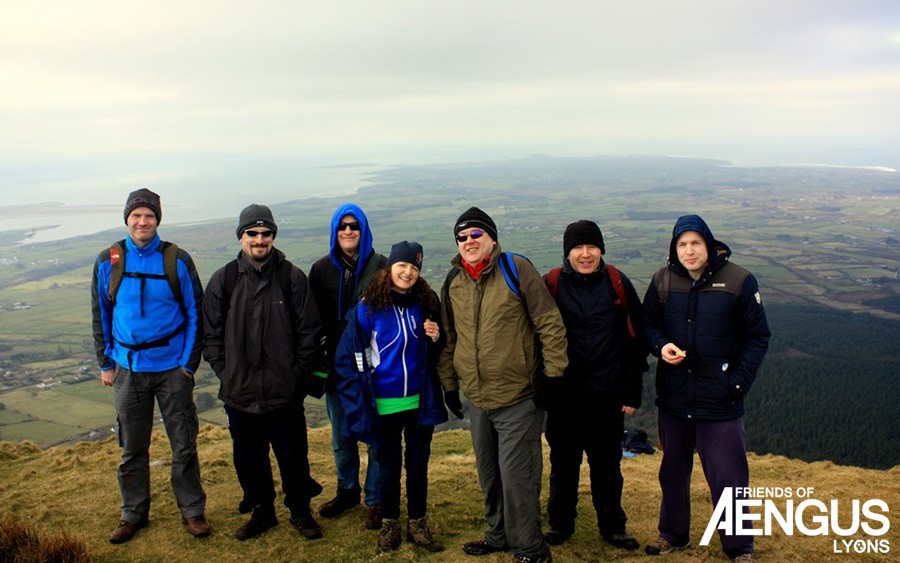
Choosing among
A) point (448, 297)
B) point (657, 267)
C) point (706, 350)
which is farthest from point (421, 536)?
point (657, 267)

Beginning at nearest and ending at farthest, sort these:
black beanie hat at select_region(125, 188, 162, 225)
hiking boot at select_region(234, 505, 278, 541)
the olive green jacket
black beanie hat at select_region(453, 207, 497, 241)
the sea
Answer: the olive green jacket < black beanie hat at select_region(453, 207, 497, 241) < black beanie hat at select_region(125, 188, 162, 225) < hiking boot at select_region(234, 505, 278, 541) < the sea

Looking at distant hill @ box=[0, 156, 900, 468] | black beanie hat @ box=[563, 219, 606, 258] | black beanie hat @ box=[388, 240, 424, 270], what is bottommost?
distant hill @ box=[0, 156, 900, 468]

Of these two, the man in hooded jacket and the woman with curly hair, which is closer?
the woman with curly hair

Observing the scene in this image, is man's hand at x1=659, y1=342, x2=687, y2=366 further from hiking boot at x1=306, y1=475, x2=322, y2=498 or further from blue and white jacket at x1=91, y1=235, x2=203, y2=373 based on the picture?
blue and white jacket at x1=91, y1=235, x2=203, y2=373

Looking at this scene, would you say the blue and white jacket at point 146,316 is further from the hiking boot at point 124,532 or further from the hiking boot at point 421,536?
the hiking boot at point 421,536

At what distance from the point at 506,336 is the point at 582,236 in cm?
116

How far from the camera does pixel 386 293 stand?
4.63 metres

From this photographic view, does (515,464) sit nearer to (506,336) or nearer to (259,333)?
(506,336)

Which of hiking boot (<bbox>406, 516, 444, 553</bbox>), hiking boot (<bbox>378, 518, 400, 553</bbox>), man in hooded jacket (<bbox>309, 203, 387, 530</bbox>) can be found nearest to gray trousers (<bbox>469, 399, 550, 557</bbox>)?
hiking boot (<bbox>406, 516, 444, 553</bbox>)

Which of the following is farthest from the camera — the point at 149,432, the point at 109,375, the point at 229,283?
the point at 149,432

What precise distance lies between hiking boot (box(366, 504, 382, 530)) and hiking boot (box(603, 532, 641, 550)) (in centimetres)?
241

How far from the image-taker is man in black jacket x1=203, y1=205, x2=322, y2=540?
4.79 m

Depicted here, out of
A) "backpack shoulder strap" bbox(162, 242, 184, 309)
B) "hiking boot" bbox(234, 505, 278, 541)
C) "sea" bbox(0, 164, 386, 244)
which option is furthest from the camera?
"sea" bbox(0, 164, 386, 244)

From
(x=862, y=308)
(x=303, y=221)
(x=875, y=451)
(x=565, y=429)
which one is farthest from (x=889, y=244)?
(x=565, y=429)
